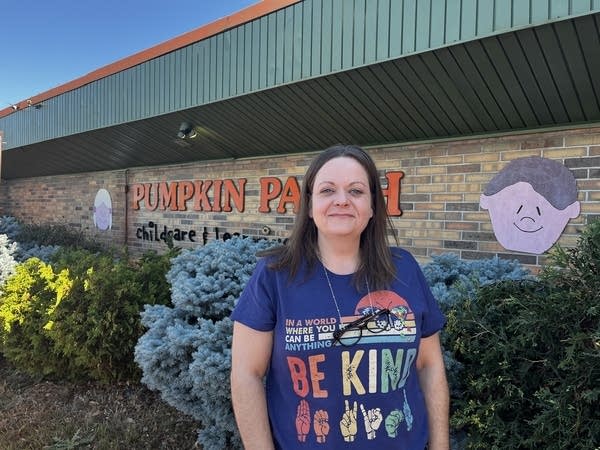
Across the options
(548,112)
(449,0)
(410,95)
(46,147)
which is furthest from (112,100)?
(548,112)

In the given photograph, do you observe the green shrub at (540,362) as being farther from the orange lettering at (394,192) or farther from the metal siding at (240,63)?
the metal siding at (240,63)

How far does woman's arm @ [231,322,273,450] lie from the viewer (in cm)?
143

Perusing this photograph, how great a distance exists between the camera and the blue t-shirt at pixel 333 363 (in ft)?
4.54

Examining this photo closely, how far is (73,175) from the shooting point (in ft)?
32.1

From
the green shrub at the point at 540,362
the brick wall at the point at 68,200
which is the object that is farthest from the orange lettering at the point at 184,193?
the green shrub at the point at 540,362

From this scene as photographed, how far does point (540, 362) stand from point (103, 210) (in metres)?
8.55

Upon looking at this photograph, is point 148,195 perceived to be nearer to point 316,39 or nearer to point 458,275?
point 316,39

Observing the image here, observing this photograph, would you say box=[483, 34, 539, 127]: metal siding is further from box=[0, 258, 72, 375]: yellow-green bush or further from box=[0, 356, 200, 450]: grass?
box=[0, 258, 72, 375]: yellow-green bush

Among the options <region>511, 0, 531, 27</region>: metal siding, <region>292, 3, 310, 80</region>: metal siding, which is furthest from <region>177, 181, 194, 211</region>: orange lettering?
<region>511, 0, 531, 27</region>: metal siding

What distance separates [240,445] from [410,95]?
9.80 feet

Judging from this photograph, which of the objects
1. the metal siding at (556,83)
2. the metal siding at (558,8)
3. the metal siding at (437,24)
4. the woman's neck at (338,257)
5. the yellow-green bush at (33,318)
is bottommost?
the yellow-green bush at (33,318)

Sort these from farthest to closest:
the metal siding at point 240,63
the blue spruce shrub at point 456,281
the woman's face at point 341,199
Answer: the metal siding at point 240,63
the blue spruce shrub at point 456,281
the woman's face at point 341,199

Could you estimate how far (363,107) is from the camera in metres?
4.46

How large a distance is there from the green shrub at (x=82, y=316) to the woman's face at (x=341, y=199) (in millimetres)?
2555
